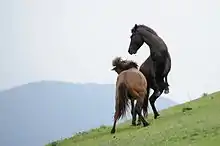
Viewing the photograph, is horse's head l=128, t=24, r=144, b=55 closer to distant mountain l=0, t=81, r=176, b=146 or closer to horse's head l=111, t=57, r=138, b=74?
horse's head l=111, t=57, r=138, b=74

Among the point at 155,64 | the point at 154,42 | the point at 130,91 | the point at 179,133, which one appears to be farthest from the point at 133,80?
the point at 179,133

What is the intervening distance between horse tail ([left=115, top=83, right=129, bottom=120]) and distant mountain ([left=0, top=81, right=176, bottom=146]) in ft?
408

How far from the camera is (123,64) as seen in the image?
1670 centimetres

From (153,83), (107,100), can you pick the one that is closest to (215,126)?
(153,83)

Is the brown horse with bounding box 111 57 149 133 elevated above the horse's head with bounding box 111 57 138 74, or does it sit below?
below

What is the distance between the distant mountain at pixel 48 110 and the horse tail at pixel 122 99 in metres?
124

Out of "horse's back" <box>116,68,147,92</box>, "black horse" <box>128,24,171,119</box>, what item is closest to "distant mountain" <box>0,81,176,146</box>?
"black horse" <box>128,24,171,119</box>

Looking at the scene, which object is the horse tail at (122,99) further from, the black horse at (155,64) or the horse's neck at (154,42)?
the horse's neck at (154,42)

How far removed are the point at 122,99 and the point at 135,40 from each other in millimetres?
3048

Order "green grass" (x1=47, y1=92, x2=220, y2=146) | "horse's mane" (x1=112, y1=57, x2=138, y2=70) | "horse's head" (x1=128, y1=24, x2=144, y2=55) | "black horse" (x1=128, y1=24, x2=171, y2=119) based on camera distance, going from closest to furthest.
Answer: "green grass" (x1=47, y1=92, x2=220, y2=146) → "horse's mane" (x1=112, y1=57, x2=138, y2=70) → "black horse" (x1=128, y1=24, x2=171, y2=119) → "horse's head" (x1=128, y1=24, x2=144, y2=55)

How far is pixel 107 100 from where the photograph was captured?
173125 millimetres

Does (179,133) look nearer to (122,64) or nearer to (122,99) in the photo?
(122,99)

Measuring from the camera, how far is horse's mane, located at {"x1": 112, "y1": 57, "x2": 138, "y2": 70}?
16.7 m

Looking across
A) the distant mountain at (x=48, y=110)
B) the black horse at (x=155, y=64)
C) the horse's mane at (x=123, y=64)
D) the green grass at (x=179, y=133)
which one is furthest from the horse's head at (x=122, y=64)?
the distant mountain at (x=48, y=110)
